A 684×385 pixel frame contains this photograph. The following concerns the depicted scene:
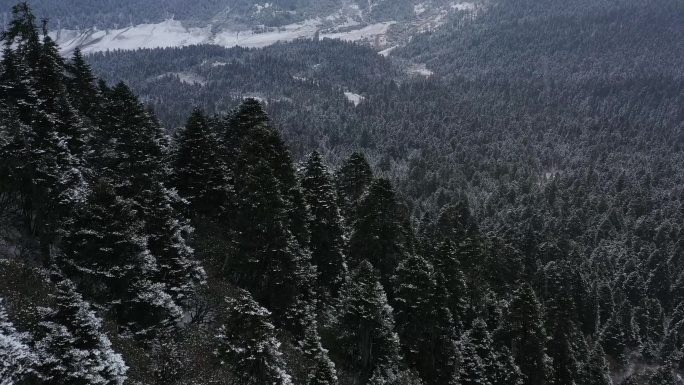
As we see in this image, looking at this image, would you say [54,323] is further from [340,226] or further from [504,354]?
[504,354]

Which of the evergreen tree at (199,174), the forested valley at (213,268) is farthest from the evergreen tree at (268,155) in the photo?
the evergreen tree at (199,174)

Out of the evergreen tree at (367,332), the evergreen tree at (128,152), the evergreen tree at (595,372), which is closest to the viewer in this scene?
the evergreen tree at (367,332)

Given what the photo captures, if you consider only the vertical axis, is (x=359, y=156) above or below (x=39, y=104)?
below

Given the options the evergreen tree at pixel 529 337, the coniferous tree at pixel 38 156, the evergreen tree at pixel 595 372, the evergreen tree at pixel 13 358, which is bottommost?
the evergreen tree at pixel 595 372

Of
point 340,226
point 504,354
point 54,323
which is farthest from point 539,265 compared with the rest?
point 54,323

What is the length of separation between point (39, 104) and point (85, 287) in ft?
44.7

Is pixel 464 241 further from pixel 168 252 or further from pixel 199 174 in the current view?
pixel 168 252

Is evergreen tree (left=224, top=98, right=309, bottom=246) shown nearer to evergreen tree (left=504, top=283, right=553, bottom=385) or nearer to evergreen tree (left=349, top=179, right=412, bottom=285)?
evergreen tree (left=349, top=179, right=412, bottom=285)

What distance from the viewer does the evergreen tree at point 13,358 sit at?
16.6 meters

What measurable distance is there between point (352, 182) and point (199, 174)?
19.6 metres

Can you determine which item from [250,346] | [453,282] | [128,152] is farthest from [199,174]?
[453,282]

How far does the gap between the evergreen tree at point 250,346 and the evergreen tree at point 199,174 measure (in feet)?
56.3

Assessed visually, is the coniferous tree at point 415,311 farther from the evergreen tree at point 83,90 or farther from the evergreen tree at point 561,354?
the evergreen tree at point 83,90

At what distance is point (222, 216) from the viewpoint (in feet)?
134
